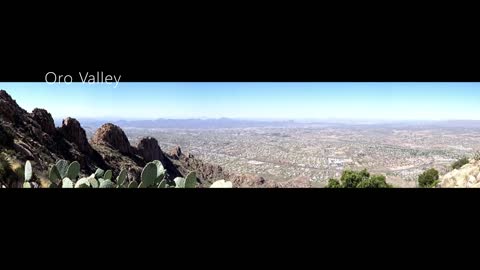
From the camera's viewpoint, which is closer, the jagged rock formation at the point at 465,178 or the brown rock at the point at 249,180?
the jagged rock formation at the point at 465,178

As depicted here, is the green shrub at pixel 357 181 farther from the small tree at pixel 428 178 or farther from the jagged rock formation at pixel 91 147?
the jagged rock formation at pixel 91 147

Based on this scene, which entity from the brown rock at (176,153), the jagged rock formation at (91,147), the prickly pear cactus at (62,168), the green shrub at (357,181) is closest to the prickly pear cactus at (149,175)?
the prickly pear cactus at (62,168)

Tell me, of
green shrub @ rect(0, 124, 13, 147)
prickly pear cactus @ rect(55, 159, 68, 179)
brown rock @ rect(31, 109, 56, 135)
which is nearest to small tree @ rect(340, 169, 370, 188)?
green shrub @ rect(0, 124, 13, 147)

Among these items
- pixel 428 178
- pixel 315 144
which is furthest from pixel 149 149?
pixel 428 178

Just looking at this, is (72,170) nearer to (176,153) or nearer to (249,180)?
(249,180)

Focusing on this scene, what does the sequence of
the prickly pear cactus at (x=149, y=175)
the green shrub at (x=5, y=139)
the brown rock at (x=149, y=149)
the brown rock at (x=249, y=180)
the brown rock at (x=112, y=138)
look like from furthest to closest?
the brown rock at (x=149, y=149) < the brown rock at (x=112, y=138) < the brown rock at (x=249, y=180) < the green shrub at (x=5, y=139) < the prickly pear cactus at (x=149, y=175)
